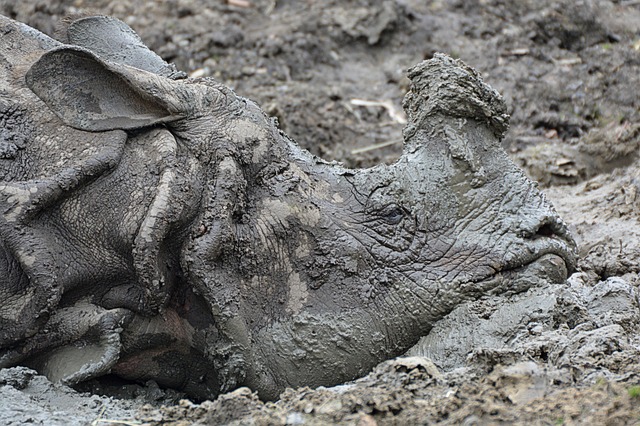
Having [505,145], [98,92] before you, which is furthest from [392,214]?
[505,145]

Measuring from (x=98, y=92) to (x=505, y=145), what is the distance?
2.76 metres

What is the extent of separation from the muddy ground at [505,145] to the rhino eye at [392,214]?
0.29m

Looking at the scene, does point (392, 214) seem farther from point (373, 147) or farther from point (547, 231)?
point (373, 147)

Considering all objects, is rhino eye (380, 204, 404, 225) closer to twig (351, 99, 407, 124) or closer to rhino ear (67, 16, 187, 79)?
rhino ear (67, 16, 187, 79)

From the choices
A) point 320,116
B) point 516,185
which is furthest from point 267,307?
point 320,116

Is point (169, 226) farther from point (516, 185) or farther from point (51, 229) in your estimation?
point (516, 185)

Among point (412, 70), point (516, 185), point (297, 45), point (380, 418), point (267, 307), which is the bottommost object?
point (380, 418)

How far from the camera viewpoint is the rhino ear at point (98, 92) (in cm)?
266

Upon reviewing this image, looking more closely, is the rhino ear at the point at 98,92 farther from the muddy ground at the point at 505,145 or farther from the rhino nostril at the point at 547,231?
the rhino nostril at the point at 547,231

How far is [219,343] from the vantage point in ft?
8.52

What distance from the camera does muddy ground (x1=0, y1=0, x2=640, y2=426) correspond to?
6.97 ft

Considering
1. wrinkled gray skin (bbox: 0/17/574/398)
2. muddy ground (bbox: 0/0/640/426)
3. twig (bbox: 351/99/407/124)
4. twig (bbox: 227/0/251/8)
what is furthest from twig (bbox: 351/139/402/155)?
wrinkled gray skin (bbox: 0/17/574/398)

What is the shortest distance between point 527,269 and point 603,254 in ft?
2.47

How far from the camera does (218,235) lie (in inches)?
101
